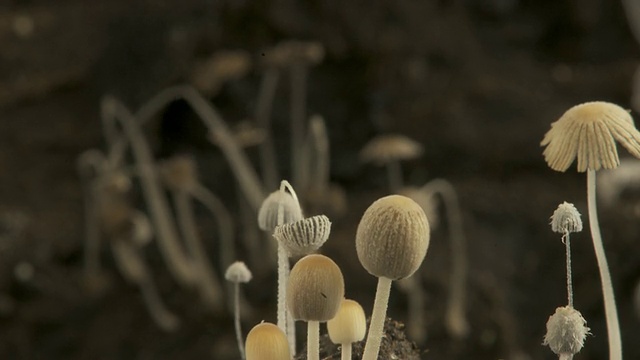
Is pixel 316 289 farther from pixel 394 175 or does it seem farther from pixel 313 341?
pixel 394 175


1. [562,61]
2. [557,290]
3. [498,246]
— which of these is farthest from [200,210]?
[562,61]

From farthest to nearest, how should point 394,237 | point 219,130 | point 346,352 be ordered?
point 219,130, point 346,352, point 394,237

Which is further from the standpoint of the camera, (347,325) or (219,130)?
(219,130)

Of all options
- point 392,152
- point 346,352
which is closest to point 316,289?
point 346,352

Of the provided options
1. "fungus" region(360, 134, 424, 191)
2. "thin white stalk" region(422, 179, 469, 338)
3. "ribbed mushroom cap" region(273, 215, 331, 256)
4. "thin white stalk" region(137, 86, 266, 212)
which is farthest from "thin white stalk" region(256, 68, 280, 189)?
"ribbed mushroom cap" region(273, 215, 331, 256)

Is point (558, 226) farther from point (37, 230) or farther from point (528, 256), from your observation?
point (37, 230)

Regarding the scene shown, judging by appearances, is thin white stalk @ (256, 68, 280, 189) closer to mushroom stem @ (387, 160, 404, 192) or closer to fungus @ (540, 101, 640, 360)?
mushroom stem @ (387, 160, 404, 192)

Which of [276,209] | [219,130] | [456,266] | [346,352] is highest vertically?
[219,130]
